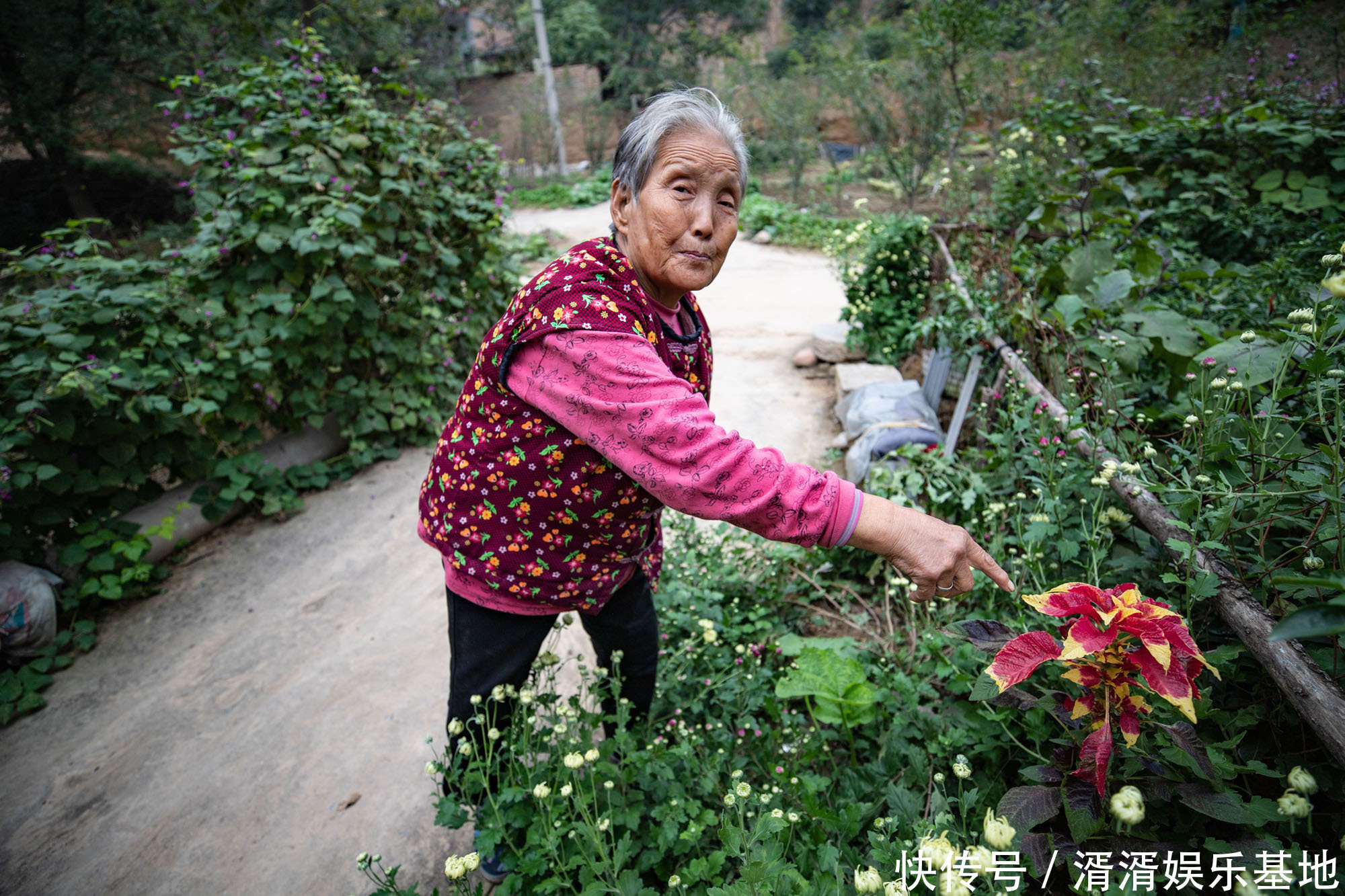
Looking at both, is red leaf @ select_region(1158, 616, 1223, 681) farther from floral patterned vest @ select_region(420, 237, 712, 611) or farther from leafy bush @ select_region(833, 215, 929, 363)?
leafy bush @ select_region(833, 215, 929, 363)

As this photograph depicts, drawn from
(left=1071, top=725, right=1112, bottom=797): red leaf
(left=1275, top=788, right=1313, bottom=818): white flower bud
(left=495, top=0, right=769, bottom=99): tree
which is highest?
(left=495, top=0, right=769, bottom=99): tree

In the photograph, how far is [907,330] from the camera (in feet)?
16.5

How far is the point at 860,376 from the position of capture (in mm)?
4676

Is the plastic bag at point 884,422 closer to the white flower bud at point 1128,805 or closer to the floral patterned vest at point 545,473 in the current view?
the floral patterned vest at point 545,473

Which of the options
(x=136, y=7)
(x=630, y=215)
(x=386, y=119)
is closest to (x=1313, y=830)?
(x=630, y=215)

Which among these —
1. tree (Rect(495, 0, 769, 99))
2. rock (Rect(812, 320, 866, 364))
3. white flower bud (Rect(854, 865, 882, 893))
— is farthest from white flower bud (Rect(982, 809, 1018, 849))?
tree (Rect(495, 0, 769, 99))

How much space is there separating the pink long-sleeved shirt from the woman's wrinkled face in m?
0.27

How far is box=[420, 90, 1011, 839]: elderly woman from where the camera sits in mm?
1198

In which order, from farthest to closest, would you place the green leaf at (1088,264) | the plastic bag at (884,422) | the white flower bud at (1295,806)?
the plastic bag at (884,422), the green leaf at (1088,264), the white flower bud at (1295,806)

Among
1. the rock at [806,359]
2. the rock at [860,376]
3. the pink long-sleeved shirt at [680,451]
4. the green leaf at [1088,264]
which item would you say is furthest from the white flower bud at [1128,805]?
the rock at [806,359]

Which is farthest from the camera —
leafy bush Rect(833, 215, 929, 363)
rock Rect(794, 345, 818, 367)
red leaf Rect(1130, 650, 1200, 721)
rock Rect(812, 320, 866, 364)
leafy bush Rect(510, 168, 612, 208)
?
leafy bush Rect(510, 168, 612, 208)

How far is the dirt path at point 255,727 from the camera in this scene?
86.0 inches

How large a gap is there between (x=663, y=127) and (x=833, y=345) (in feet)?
14.5

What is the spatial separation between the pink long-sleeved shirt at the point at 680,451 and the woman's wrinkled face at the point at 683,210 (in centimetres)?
27
